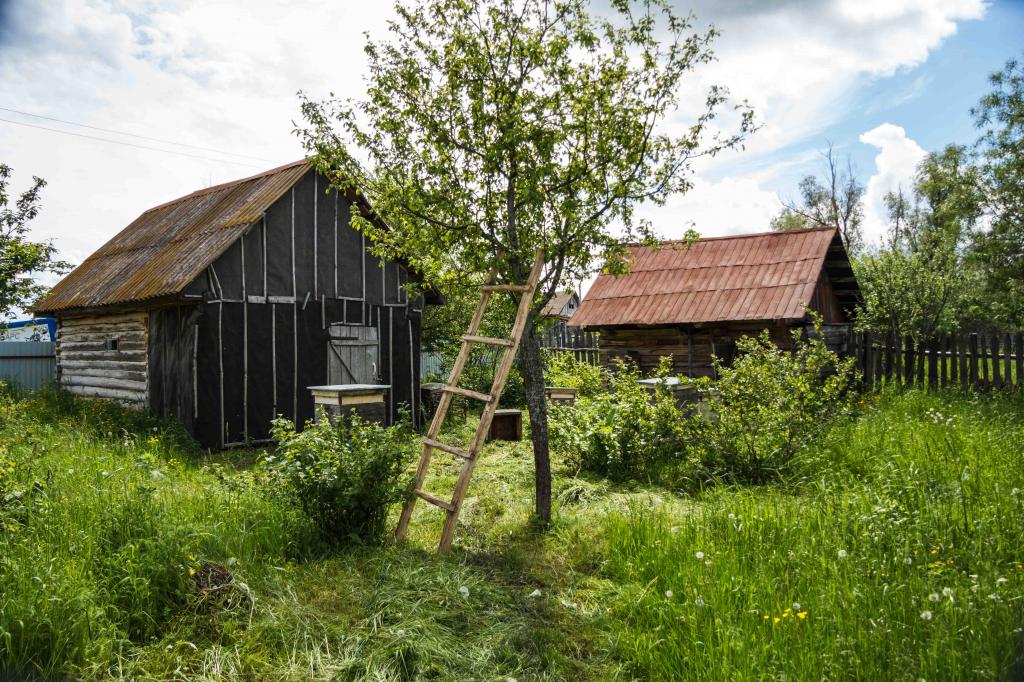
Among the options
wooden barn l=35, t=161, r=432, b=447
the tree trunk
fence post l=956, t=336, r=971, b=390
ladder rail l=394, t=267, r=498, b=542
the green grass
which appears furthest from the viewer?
fence post l=956, t=336, r=971, b=390

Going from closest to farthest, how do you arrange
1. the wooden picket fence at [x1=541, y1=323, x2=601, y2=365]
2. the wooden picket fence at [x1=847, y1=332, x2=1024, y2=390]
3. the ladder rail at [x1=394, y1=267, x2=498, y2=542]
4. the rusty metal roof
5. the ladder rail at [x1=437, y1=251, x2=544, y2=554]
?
the ladder rail at [x1=437, y1=251, x2=544, y2=554] < the ladder rail at [x1=394, y1=267, x2=498, y2=542] < the rusty metal roof < the wooden picket fence at [x1=847, y1=332, x2=1024, y2=390] < the wooden picket fence at [x1=541, y1=323, x2=601, y2=365]

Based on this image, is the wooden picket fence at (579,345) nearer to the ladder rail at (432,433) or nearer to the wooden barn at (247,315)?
the wooden barn at (247,315)

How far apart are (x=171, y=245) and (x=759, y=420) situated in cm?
1043

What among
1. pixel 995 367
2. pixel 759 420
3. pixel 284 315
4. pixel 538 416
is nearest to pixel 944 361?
pixel 995 367

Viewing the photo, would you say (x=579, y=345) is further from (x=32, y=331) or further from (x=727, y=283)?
(x=32, y=331)

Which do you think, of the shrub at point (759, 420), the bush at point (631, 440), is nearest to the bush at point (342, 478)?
the bush at point (631, 440)

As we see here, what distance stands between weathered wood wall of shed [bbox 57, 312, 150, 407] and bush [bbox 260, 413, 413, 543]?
7.06 meters

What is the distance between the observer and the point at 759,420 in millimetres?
7258

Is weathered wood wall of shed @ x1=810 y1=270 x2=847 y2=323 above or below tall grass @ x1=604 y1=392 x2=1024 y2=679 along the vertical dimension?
Answer: above

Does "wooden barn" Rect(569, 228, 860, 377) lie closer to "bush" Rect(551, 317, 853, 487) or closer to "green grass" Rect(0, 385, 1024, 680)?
"bush" Rect(551, 317, 853, 487)

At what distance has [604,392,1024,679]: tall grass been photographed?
3268 mm

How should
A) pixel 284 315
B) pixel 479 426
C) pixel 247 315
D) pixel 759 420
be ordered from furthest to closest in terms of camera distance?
1. pixel 284 315
2. pixel 247 315
3. pixel 759 420
4. pixel 479 426

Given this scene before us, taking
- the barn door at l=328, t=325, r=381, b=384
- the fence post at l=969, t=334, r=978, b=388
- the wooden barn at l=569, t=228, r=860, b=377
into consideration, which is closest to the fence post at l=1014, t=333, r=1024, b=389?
the fence post at l=969, t=334, r=978, b=388

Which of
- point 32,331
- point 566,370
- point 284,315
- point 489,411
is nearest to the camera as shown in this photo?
point 489,411
